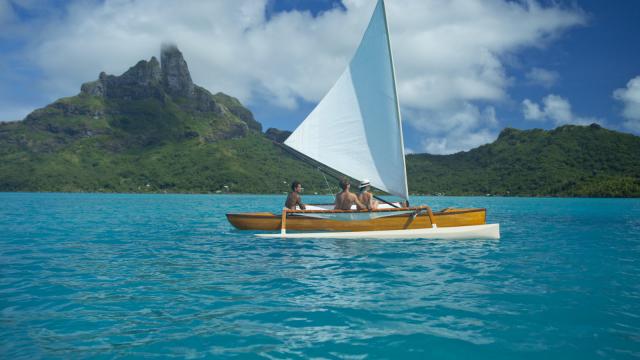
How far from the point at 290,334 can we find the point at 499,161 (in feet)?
528

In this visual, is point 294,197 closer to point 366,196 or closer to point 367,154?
point 366,196

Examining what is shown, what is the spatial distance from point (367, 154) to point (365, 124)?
53.9 inches

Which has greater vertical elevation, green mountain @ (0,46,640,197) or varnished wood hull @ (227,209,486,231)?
green mountain @ (0,46,640,197)

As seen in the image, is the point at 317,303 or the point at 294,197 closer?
the point at 317,303

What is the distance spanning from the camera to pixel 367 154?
18500mm

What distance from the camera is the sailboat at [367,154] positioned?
1722 cm

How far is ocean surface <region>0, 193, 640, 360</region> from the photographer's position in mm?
5570

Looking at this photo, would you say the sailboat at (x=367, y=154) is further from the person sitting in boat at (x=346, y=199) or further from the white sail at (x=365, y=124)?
the person sitting in boat at (x=346, y=199)

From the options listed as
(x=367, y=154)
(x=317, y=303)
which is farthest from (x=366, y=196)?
(x=317, y=303)

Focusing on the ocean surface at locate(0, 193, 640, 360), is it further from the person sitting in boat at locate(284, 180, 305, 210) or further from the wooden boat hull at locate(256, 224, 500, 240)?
the person sitting in boat at locate(284, 180, 305, 210)

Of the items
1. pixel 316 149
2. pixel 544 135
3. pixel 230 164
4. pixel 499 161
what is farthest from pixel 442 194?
pixel 316 149

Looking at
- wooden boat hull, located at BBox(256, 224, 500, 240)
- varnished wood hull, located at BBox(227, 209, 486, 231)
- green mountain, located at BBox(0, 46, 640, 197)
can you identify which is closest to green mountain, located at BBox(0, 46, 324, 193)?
green mountain, located at BBox(0, 46, 640, 197)

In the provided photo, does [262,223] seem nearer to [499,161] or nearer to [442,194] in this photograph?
[442,194]

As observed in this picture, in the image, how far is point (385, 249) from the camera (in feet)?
48.7
